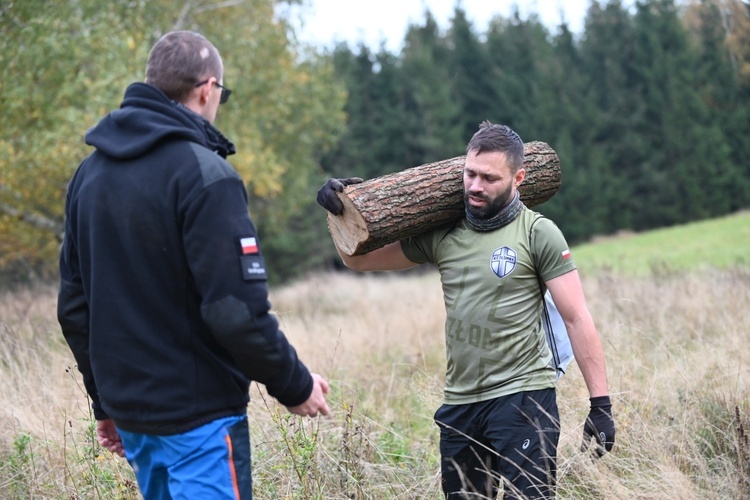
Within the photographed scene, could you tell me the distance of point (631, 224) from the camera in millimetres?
38750

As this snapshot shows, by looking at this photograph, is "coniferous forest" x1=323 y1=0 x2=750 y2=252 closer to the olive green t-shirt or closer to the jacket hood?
the olive green t-shirt

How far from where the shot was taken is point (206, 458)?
7.91 ft

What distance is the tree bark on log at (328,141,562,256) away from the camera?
3652 millimetres

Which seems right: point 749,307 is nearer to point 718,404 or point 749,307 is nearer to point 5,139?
point 718,404

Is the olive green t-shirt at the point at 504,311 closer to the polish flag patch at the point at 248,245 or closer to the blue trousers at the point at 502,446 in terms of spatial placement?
the blue trousers at the point at 502,446

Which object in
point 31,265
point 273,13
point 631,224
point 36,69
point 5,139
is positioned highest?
point 273,13

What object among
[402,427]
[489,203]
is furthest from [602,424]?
[402,427]

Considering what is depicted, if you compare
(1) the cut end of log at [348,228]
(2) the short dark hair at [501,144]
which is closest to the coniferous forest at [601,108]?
(1) the cut end of log at [348,228]

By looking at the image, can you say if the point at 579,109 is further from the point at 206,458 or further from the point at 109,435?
the point at 206,458

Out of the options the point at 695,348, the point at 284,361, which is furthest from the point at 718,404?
the point at 284,361

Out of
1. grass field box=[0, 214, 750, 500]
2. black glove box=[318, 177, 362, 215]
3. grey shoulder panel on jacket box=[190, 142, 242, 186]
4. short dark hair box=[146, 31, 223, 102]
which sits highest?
short dark hair box=[146, 31, 223, 102]

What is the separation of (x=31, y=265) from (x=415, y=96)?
21.2 meters

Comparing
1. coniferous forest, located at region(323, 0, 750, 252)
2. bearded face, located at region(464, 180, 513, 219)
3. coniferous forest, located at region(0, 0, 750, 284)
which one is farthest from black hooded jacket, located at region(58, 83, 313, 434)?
coniferous forest, located at region(323, 0, 750, 252)

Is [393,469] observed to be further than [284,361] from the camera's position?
Yes
